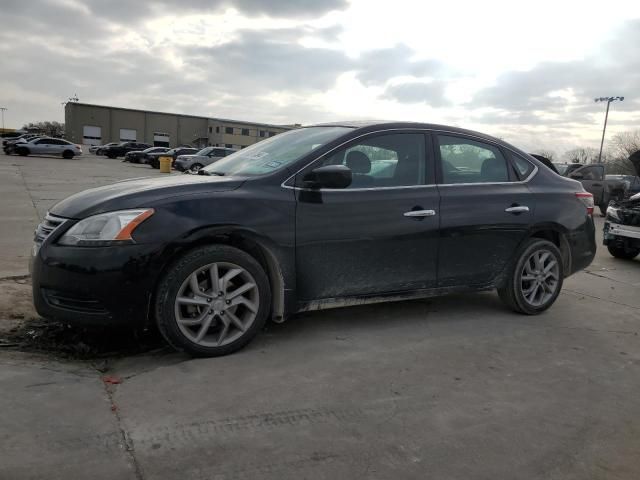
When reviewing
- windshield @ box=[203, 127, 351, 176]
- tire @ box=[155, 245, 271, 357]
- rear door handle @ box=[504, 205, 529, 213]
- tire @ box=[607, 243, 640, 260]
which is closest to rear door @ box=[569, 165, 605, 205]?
tire @ box=[607, 243, 640, 260]

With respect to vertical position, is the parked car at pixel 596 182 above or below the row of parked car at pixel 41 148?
below

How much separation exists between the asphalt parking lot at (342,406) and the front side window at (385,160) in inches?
48.0

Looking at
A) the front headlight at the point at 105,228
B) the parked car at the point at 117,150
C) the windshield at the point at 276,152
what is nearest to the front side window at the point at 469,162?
the windshield at the point at 276,152

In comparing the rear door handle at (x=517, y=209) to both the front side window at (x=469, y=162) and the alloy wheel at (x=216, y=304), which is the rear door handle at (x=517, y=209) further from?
the alloy wheel at (x=216, y=304)

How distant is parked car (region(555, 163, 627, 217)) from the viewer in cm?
1686

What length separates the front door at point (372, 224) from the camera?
3.85m

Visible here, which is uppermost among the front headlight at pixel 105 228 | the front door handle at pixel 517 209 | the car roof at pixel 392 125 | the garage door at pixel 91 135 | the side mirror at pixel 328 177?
the garage door at pixel 91 135

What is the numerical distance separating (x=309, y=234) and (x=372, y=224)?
0.52 meters

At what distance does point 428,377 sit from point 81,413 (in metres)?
2.07

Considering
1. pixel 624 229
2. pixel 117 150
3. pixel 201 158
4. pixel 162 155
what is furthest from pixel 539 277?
pixel 117 150

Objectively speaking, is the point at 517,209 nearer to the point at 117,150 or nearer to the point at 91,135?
the point at 117,150

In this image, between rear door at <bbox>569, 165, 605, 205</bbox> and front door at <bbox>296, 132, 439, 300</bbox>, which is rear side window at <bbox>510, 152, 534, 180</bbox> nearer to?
front door at <bbox>296, 132, 439, 300</bbox>

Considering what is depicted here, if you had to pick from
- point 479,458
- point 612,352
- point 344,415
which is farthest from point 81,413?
point 612,352

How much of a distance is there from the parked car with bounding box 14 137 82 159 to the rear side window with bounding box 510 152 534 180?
1578 inches
